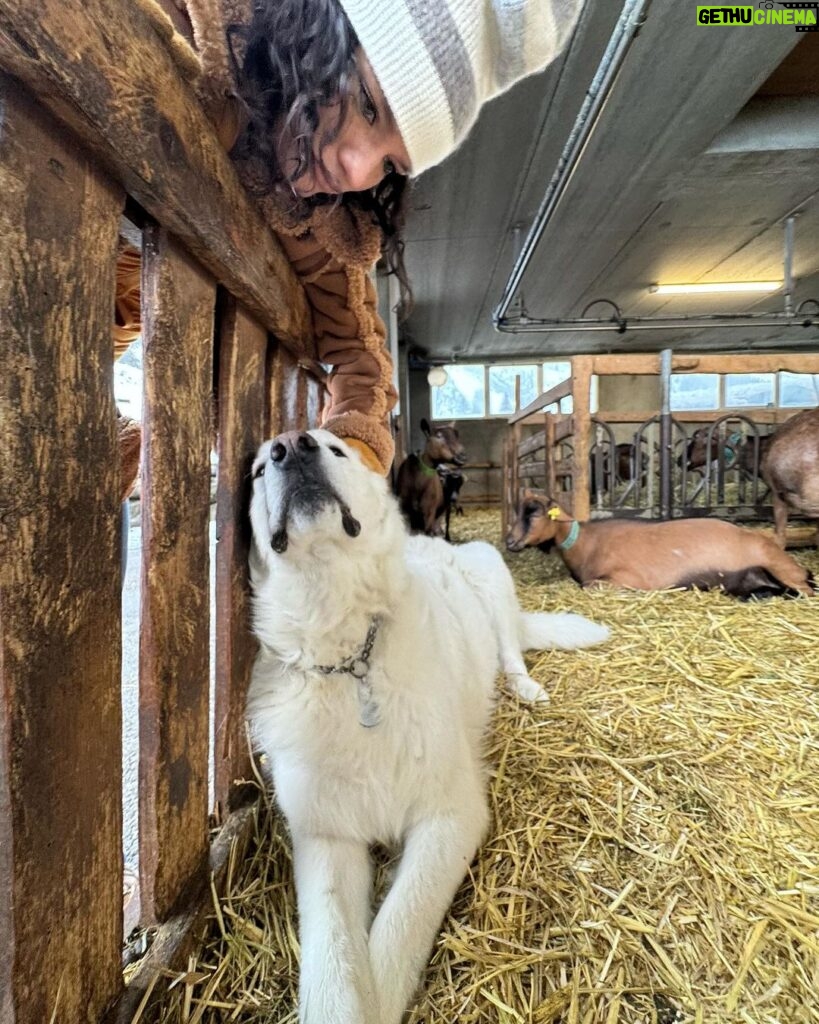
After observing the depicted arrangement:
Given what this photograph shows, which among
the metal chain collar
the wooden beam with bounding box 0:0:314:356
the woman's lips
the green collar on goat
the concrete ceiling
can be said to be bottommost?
the metal chain collar

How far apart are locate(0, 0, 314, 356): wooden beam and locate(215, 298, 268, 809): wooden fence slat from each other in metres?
0.17

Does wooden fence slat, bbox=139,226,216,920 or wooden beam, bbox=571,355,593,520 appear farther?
wooden beam, bbox=571,355,593,520

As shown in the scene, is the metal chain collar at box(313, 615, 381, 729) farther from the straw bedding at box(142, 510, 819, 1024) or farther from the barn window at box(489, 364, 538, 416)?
the barn window at box(489, 364, 538, 416)

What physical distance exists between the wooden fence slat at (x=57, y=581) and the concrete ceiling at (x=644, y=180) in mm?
4127

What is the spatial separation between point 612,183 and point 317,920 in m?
6.71

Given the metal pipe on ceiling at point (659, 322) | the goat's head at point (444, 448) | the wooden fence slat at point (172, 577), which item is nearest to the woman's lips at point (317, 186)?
the wooden fence slat at point (172, 577)

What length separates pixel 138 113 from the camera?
69 centimetres

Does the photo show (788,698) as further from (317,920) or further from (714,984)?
(317,920)

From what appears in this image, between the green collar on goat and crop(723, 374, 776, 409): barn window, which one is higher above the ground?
crop(723, 374, 776, 409): barn window

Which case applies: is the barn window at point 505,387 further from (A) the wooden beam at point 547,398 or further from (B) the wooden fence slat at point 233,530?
(B) the wooden fence slat at point 233,530

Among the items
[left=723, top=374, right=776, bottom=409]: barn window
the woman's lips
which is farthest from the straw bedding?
[left=723, top=374, right=776, bottom=409]: barn window

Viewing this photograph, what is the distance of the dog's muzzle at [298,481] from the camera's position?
1204 millimetres

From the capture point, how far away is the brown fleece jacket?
864 millimetres

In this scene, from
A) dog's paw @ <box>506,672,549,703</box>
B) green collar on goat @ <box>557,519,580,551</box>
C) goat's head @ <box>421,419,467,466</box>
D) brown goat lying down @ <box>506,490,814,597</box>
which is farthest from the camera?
goat's head @ <box>421,419,467,466</box>
